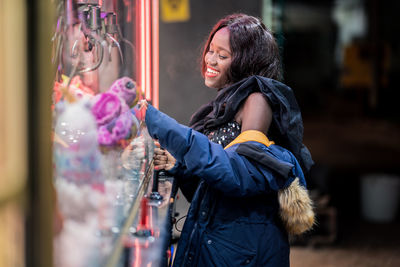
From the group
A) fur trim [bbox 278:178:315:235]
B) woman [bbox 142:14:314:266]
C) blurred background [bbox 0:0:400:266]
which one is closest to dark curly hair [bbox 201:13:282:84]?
woman [bbox 142:14:314:266]

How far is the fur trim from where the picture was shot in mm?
1715

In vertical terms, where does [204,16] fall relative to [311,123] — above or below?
above

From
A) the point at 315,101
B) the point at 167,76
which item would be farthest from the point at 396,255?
the point at 315,101

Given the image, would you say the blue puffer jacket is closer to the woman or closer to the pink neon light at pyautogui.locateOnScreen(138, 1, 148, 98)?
the woman

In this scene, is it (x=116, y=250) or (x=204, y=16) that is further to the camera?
(x=204, y=16)

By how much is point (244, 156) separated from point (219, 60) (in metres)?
0.37

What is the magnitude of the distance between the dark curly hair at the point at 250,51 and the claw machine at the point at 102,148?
1.10 feet

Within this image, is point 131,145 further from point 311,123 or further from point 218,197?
point 311,123

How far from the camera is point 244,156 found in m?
1.61

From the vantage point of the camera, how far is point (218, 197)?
5.72 ft

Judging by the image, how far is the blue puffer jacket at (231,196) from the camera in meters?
1.56

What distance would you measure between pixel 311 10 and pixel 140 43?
16990 millimetres

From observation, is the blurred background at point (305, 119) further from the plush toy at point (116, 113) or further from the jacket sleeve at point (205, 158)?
the jacket sleeve at point (205, 158)

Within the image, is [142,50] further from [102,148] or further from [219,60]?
[102,148]
